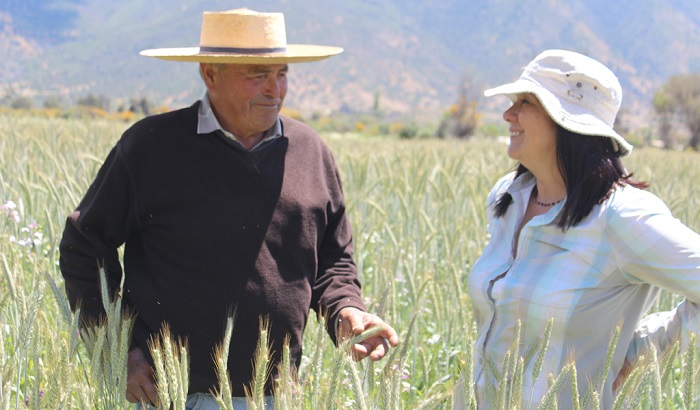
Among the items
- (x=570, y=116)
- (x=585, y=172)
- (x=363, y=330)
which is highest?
(x=570, y=116)

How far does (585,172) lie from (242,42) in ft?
3.15

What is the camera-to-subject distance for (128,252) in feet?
7.07

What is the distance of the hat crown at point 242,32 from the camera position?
2.19 metres

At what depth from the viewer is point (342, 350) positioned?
1.41 meters

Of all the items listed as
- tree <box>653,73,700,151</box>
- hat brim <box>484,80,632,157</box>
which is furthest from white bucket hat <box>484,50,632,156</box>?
tree <box>653,73,700,151</box>

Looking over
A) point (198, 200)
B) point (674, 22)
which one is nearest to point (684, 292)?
point (198, 200)

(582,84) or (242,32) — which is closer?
(582,84)

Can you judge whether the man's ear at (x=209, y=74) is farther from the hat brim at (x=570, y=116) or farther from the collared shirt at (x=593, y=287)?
the collared shirt at (x=593, y=287)

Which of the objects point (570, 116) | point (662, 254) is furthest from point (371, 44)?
point (662, 254)

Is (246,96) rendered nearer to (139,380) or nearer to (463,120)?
(139,380)

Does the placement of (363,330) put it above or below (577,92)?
below

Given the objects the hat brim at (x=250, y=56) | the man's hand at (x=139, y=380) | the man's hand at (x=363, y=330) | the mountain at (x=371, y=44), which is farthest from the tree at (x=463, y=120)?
the man's hand at (x=139, y=380)

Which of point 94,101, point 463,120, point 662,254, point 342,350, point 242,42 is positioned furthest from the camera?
point 94,101

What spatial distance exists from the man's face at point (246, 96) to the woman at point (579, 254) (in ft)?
2.03
